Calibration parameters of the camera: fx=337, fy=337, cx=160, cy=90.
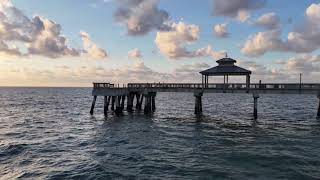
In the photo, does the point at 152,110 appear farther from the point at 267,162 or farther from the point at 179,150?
the point at 267,162

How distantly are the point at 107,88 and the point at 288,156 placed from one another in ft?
105

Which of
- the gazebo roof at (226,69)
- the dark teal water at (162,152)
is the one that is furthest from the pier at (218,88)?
the dark teal water at (162,152)

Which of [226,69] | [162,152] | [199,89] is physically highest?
[226,69]

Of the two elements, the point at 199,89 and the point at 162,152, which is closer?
the point at 162,152

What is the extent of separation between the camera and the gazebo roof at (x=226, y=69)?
4303 cm

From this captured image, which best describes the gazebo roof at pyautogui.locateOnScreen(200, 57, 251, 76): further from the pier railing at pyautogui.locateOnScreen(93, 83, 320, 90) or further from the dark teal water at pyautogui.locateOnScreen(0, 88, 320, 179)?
the dark teal water at pyautogui.locateOnScreen(0, 88, 320, 179)

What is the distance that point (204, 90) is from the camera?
44375mm

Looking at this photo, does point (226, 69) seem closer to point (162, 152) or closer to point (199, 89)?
point (199, 89)

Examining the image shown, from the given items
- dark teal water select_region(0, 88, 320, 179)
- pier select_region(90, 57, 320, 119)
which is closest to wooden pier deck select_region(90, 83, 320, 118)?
pier select_region(90, 57, 320, 119)

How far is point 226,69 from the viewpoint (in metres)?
43.8

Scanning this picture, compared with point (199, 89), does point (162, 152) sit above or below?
below

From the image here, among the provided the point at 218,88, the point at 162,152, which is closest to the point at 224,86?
the point at 218,88

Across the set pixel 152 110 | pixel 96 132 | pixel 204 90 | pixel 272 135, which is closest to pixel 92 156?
pixel 96 132

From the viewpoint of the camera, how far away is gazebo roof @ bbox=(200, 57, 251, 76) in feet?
141
